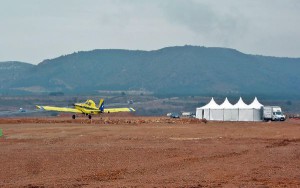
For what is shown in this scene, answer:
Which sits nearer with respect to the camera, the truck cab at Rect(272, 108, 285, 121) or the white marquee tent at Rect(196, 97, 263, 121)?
the white marquee tent at Rect(196, 97, 263, 121)

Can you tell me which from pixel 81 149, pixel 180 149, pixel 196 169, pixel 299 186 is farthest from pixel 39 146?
pixel 299 186

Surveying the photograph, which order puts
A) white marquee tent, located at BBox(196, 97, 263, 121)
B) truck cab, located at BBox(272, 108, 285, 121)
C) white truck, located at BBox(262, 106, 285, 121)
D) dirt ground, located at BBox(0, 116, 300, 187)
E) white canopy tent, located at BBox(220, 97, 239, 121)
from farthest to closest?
truck cab, located at BBox(272, 108, 285, 121), white truck, located at BBox(262, 106, 285, 121), white canopy tent, located at BBox(220, 97, 239, 121), white marquee tent, located at BBox(196, 97, 263, 121), dirt ground, located at BBox(0, 116, 300, 187)

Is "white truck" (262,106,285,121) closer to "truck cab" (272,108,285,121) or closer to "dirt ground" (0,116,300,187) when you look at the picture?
"truck cab" (272,108,285,121)

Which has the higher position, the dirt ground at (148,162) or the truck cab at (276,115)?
the truck cab at (276,115)

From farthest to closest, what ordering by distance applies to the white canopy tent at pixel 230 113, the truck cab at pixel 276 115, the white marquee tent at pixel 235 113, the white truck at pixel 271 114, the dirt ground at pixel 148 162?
the truck cab at pixel 276 115
the white truck at pixel 271 114
the white canopy tent at pixel 230 113
the white marquee tent at pixel 235 113
the dirt ground at pixel 148 162

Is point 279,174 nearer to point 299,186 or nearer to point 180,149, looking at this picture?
point 299,186

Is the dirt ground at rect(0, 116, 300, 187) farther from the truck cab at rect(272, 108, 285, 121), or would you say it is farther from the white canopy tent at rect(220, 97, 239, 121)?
the truck cab at rect(272, 108, 285, 121)

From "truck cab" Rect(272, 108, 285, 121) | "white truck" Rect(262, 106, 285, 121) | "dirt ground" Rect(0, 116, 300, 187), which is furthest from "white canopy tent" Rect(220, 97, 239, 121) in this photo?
"dirt ground" Rect(0, 116, 300, 187)

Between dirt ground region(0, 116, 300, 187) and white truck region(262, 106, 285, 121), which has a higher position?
white truck region(262, 106, 285, 121)

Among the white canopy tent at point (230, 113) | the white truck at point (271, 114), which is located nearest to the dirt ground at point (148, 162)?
the white canopy tent at point (230, 113)

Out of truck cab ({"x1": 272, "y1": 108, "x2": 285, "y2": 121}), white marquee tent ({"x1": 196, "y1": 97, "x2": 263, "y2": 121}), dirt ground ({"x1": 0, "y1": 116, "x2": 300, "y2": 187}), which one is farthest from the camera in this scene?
truck cab ({"x1": 272, "y1": 108, "x2": 285, "y2": 121})

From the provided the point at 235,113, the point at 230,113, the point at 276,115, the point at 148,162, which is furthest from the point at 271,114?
the point at 148,162

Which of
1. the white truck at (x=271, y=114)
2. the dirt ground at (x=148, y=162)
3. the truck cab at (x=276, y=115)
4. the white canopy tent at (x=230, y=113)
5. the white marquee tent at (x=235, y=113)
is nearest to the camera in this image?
the dirt ground at (x=148, y=162)

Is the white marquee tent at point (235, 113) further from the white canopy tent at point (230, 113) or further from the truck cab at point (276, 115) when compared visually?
the truck cab at point (276, 115)
